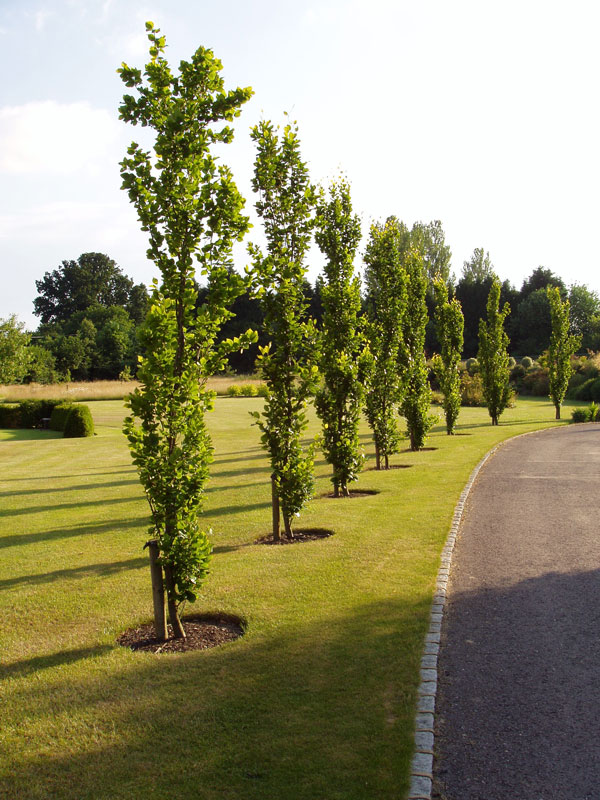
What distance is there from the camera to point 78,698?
4.59 metres

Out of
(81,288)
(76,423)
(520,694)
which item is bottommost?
(520,694)

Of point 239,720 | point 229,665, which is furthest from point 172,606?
point 239,720

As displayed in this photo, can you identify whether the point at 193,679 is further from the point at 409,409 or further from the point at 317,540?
the point at 409,409

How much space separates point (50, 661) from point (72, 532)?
5.01 meters

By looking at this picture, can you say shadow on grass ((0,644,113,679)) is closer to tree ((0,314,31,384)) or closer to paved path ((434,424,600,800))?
paved path ((434,424,600,800))

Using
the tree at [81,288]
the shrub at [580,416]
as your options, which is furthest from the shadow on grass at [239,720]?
the tree at [81,288]

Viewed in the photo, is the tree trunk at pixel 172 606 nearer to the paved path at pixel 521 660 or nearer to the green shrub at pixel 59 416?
the paved path at pixel 521 660

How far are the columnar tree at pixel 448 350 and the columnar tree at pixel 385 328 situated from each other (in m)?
7.61

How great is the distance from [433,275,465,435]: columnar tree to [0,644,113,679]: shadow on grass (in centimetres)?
1915

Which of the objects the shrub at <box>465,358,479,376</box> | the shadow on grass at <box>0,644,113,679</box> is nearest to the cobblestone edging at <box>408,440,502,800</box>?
the shadow on grass at <box>0,644,113,679</box>

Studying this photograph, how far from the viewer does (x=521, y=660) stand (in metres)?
5.06

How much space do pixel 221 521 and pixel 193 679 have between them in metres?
5.63

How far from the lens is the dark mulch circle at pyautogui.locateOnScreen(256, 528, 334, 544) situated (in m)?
9.05

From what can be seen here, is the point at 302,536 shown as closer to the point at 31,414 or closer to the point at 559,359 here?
the point at 559,359
